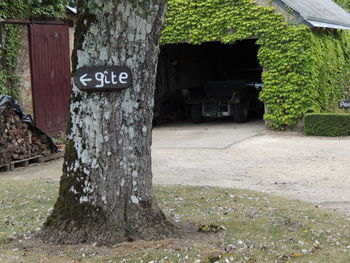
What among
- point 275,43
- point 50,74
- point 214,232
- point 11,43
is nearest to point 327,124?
point 275,43

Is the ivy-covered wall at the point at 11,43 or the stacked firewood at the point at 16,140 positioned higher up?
the ivy-covered wall at the point at 11,43

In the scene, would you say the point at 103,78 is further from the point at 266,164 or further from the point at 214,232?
the point at 266,164

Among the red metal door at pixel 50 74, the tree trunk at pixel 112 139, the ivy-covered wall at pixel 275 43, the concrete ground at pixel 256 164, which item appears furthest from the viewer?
the ivy-covered wall at pixel 275 43

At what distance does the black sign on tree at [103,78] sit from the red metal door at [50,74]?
9324 mm

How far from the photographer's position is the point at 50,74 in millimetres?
14484

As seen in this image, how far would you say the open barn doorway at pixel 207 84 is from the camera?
1909cm

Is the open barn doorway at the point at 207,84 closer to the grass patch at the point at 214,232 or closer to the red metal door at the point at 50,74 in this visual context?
the red metal door at the point at 50,74

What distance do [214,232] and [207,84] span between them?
14.5m

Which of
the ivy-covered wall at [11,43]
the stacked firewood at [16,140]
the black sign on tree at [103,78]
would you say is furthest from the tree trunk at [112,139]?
the ivy-covered wall at [11,43]

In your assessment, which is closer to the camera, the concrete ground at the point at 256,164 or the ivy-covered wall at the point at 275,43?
the concrete ground at the point at 256,164

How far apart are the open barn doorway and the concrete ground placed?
2015 millimetres

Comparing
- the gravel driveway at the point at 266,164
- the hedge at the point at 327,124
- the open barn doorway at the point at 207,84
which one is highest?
the open barn doorway at the point at 207,84

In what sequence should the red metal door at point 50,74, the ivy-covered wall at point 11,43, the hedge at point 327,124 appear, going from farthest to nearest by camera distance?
the hedge at point 327,124
the red metal door at point 50,74
the ivy-covered wall at point 11,43

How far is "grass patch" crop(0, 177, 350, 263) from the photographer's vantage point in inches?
192
